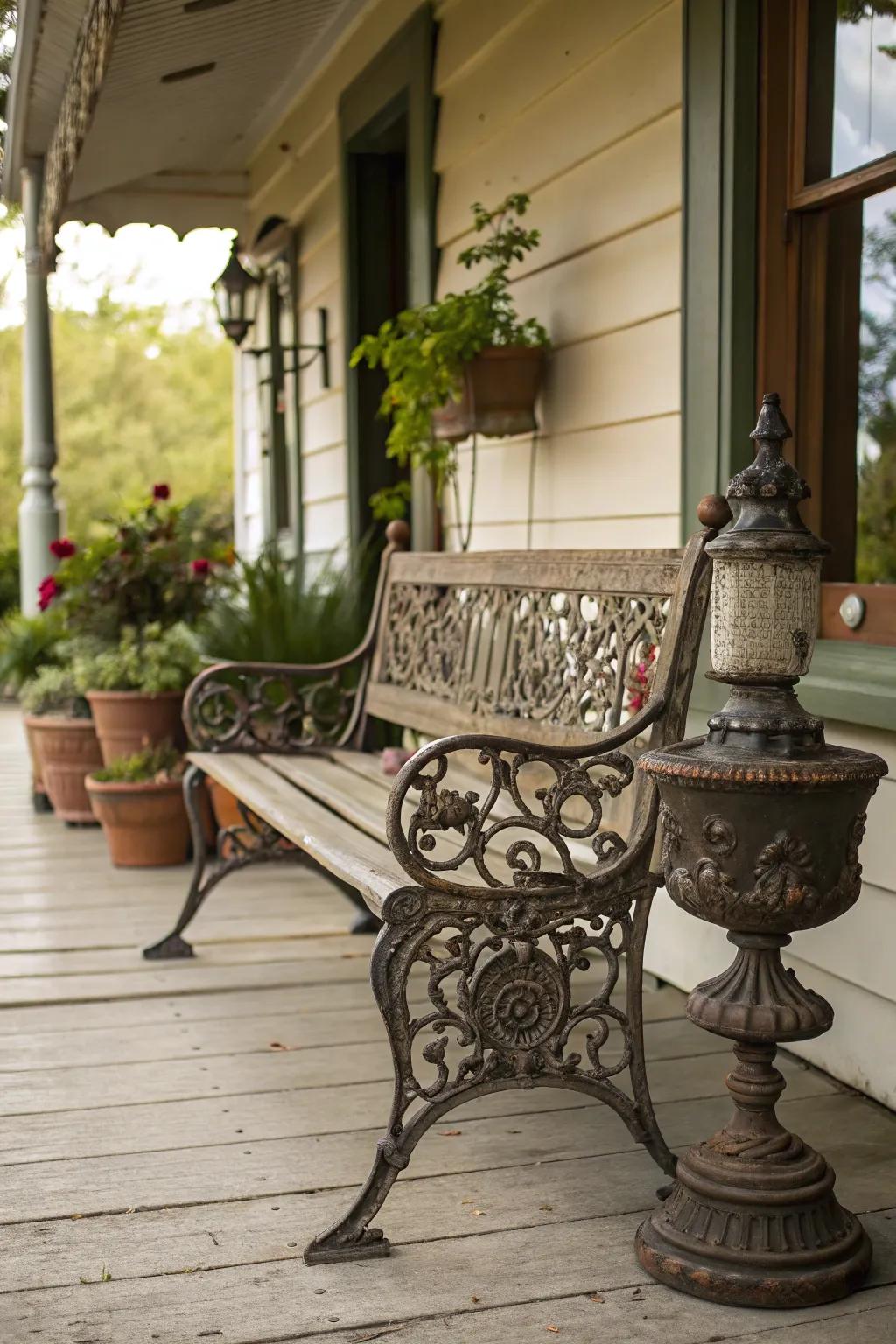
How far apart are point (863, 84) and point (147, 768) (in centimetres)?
325

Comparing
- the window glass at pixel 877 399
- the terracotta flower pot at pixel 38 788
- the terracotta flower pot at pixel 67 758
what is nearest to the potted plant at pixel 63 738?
the terracotta flower pot at pixel 67 758

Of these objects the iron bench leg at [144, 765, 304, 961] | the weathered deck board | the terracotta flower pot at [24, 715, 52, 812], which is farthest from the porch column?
the weathered deck board

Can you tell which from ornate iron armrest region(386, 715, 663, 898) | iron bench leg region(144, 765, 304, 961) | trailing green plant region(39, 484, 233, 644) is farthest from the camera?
trailing green plant region(39, 484, 233, 644)

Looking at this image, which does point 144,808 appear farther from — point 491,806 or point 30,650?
point 491,806

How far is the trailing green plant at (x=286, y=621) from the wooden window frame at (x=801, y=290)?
90.4 inches

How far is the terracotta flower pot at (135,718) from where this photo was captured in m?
5.22

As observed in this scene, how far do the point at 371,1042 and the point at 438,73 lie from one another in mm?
3275

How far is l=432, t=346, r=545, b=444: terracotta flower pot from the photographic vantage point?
13.3 ft

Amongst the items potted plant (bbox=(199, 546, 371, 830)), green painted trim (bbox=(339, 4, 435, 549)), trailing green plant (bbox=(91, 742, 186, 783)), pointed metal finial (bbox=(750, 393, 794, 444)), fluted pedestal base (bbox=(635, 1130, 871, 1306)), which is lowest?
fluted pedestal base (bbox=(635, 1130, 871, 1306))

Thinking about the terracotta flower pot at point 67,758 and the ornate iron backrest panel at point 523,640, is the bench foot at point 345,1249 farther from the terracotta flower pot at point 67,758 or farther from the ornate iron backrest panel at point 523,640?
the terracotta flower pot at point 67,758

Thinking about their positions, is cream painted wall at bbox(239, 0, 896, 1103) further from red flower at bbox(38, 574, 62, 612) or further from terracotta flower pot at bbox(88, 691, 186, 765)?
red flower at bbox(38, 574, 62, 612)

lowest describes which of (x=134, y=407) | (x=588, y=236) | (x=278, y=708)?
(x=278, y=708)

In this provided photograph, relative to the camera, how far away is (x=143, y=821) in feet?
16.4

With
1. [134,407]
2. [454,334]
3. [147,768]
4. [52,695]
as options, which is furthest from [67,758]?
[134,407]
